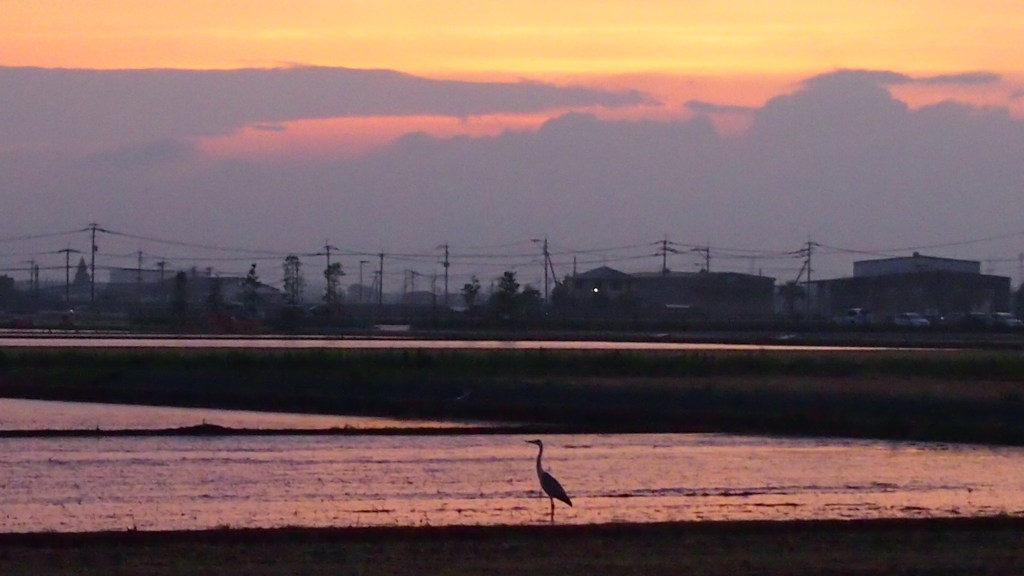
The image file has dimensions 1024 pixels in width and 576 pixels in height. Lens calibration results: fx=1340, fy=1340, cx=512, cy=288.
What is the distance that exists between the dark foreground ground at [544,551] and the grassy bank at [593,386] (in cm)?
1191

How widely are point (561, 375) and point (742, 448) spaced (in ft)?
49.5

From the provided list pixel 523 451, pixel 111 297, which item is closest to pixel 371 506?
pixel 523 451

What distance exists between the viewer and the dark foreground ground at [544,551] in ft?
35.4

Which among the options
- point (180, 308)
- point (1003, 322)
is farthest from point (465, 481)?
point (180, 308)

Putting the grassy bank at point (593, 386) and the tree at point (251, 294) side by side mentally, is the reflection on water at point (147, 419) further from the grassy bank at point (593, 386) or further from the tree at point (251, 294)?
the tree at point (251, 294)

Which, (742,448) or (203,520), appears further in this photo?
(742,448)

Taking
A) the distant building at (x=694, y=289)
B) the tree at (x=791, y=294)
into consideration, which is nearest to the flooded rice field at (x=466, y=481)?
the distant building at (x=694, y=289)

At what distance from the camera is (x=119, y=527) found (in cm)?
→ 1289

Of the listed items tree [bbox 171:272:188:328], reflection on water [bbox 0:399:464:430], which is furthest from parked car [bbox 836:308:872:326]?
reflection on water [bbox 0:399:464:430]

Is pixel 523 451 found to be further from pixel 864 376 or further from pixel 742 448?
pixel 864 376

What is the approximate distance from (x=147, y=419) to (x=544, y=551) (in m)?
15.2

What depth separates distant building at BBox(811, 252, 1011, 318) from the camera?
347ft

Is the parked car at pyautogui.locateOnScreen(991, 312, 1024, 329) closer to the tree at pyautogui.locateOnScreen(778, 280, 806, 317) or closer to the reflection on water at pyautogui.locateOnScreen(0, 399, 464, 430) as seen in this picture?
the tree at pyautogui.locateOnScreen(778, 280, 806, 317)

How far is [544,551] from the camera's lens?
11664 mm
